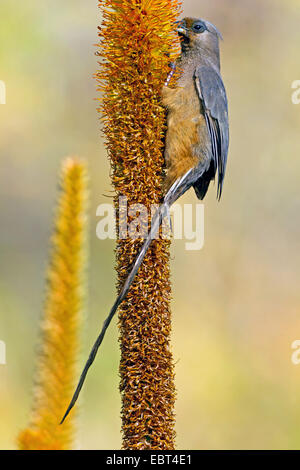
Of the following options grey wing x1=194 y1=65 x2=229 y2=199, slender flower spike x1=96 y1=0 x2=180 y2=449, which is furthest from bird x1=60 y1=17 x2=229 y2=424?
slender flower spike x1=96 y1=0 x2=180 y2=449

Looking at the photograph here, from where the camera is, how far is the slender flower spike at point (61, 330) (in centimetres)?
233

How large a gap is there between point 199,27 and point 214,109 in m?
0.82

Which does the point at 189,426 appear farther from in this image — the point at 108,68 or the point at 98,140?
the point at 108,68

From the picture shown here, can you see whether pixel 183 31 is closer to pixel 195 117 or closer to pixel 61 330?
pixel 195 117

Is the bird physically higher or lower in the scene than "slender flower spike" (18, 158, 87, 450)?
higher

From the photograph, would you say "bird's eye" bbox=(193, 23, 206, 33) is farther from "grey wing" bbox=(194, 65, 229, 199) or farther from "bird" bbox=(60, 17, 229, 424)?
"grey wing" bbox=(194, 65, 229, 199)

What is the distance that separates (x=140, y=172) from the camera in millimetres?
3381

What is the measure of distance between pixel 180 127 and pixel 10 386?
3.18m

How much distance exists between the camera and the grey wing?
4664 millimetres

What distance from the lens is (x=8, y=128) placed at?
25.3 ft

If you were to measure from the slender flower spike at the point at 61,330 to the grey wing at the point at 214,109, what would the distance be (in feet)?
7.36

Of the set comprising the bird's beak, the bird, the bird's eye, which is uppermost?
the bird's eye

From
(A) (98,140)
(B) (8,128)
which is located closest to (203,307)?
(A) (98,140)

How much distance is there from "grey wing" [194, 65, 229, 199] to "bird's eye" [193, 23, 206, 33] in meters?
0.42
